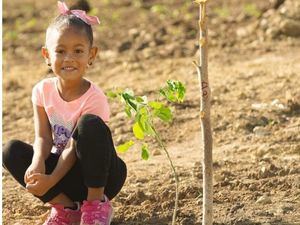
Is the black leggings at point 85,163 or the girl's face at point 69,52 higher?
the girl's face at point 69,52

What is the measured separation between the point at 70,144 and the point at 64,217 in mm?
361

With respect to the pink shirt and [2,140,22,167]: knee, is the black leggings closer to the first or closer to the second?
[2,140,22,167]: knee

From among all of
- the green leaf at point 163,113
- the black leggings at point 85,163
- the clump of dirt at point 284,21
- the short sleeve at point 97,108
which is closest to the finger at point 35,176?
the black leggings at point 85,163

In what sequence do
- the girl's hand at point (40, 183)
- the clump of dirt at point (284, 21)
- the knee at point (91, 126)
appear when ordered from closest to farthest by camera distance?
1. the knee at point (91, 126)
2. the girl's hand at point (40, 183)
3. the clump of dirt at point (284, 21)

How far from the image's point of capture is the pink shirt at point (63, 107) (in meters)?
3.82

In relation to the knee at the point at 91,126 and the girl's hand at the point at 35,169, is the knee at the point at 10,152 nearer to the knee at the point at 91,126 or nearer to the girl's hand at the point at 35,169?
the girl's hand at the point at 35,169

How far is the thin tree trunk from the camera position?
3.45 m

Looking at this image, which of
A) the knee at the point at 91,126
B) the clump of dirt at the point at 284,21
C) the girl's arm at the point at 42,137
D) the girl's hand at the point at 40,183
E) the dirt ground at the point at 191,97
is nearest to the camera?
the knee at the point at 91,126

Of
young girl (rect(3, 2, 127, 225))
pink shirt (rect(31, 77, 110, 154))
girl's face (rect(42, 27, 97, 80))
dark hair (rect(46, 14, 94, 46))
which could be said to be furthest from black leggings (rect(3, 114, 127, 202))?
dark hair (rect(46, 14, 94, 46))

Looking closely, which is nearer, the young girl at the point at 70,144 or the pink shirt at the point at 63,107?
the young girl at the point at 70,144

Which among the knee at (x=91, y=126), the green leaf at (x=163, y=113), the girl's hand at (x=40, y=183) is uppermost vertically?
the green leaf at (x=163, y=113)

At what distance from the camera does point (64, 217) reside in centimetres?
388

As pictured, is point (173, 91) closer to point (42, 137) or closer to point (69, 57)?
point (69, 57)

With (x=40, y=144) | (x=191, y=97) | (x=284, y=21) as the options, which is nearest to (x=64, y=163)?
(x=40, y=144)
